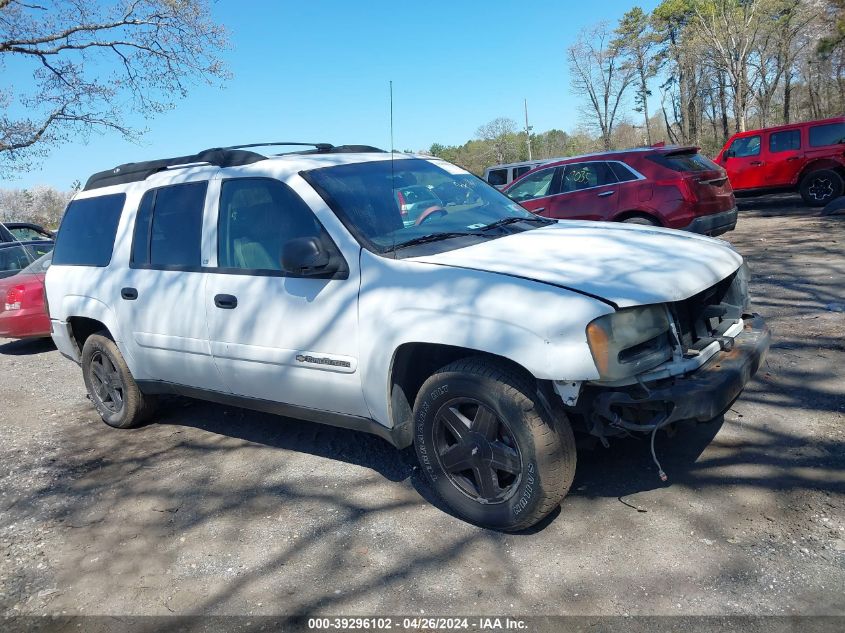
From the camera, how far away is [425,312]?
3176mm

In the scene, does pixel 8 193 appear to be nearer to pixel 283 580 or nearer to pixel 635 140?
pixel 635 140

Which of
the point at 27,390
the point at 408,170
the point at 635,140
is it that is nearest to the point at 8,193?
the point at 635,140

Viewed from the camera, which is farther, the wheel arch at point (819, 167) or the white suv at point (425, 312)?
the wheel arch at point (819, 167)

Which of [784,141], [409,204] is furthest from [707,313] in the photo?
[784,141]

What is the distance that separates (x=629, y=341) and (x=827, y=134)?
13.9 m

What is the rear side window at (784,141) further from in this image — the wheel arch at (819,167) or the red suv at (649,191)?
the red suv at (649,191)

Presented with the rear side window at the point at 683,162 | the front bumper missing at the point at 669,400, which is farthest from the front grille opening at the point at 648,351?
the rear side window at the point at 683,162

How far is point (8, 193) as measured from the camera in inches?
2152

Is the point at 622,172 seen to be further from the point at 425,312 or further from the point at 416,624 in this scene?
the point at 416,624

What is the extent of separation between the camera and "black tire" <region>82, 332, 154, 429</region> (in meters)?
5.11

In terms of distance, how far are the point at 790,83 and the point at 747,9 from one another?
14.4 meters

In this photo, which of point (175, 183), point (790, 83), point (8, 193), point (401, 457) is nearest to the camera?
point (401, 457)

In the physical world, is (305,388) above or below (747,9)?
below

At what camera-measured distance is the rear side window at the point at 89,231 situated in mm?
5035
